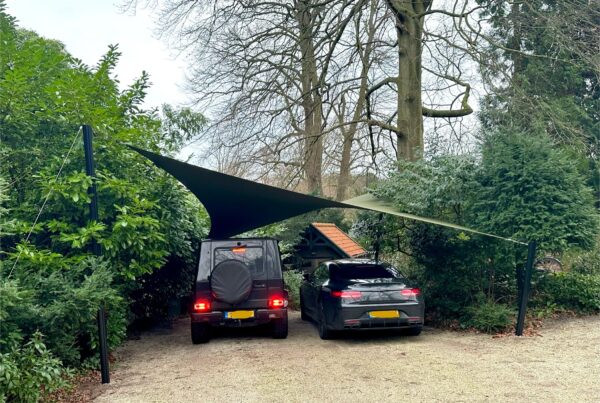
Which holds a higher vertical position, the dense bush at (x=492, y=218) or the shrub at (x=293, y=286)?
the dense bush at (x=492, y=218)

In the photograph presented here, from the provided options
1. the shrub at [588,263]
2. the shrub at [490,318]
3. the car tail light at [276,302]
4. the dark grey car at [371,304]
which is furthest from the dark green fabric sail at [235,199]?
the shrub at [588,263]

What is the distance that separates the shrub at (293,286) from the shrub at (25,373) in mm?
9135

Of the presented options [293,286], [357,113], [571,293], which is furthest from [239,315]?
[357,113]

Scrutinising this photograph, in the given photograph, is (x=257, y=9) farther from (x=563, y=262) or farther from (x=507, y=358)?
(x=507, y=358)

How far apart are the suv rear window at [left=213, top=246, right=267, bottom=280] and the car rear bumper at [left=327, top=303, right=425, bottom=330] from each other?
144cm

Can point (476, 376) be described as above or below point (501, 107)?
below

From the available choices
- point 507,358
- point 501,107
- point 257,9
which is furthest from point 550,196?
point 257,9

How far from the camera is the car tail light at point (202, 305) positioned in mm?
8203

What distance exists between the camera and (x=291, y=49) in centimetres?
1388

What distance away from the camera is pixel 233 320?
8.23 m

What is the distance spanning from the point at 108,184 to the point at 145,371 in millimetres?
2487

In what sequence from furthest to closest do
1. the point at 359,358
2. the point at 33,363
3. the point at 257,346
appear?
the point at 257,346
the point at 359,358
the point at 33,363

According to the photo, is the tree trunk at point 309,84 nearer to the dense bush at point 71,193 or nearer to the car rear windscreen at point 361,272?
the car rear windscreen at point 361,272

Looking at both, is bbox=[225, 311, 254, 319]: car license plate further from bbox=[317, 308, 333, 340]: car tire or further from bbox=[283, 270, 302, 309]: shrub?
bbox=[283, 270, 302, 309]: shrub
